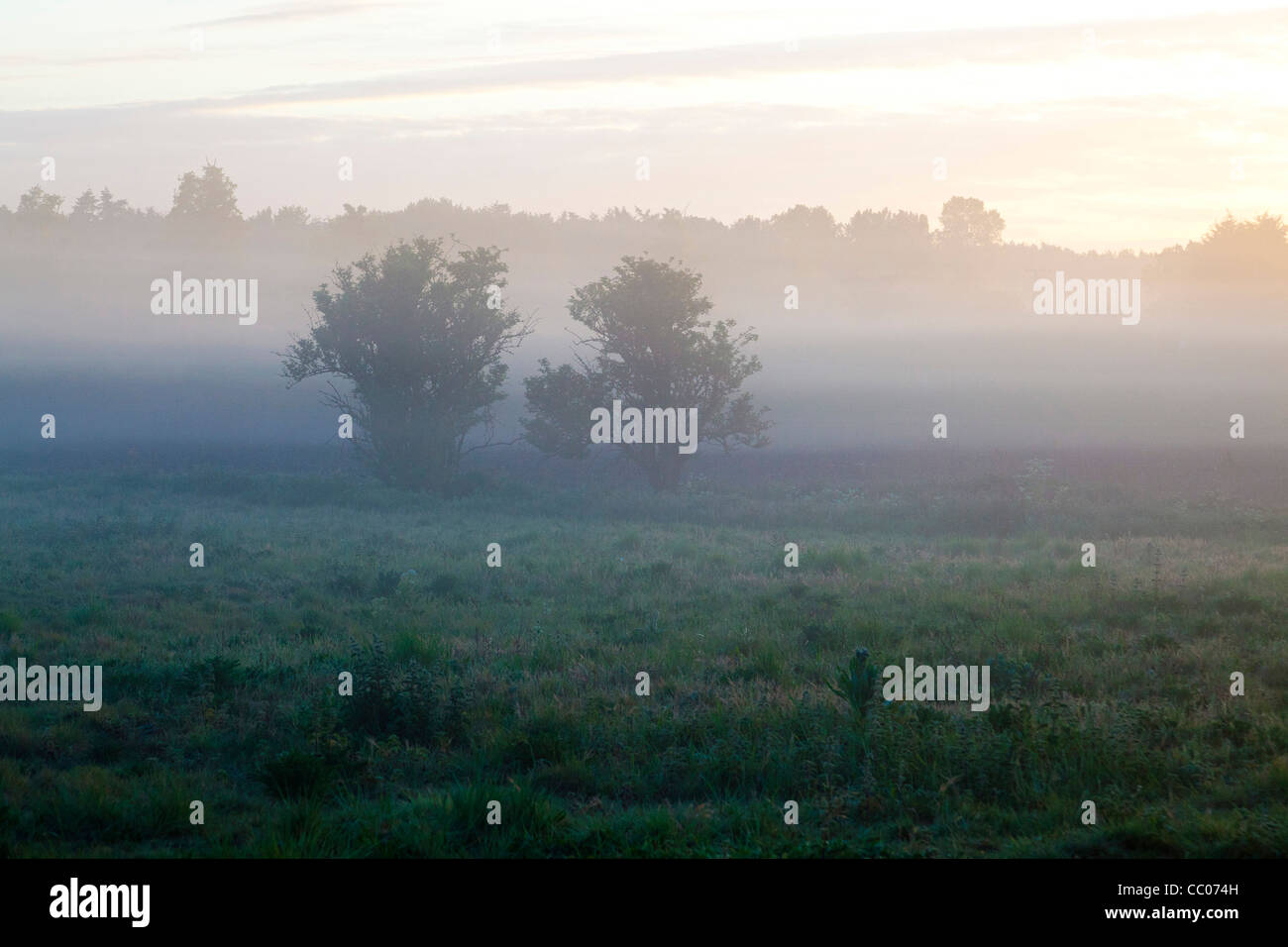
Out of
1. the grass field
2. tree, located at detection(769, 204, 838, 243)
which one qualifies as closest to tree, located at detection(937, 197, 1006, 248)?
tree, located at detection(769, 204, 838, 243)

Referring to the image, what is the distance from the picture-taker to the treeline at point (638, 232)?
104 metres

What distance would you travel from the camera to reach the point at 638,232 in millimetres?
114438

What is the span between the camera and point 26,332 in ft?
270

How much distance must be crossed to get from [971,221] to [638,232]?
3951cm

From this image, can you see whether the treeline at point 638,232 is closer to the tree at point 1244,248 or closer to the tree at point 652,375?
the tree at point 1244,248

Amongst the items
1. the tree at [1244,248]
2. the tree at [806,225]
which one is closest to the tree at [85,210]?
the tree at [806,225]

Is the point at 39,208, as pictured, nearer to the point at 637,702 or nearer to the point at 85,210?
the point at 85,210

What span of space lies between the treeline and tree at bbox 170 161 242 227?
0.32ft

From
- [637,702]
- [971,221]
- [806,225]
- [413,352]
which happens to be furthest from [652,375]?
[971,221]
